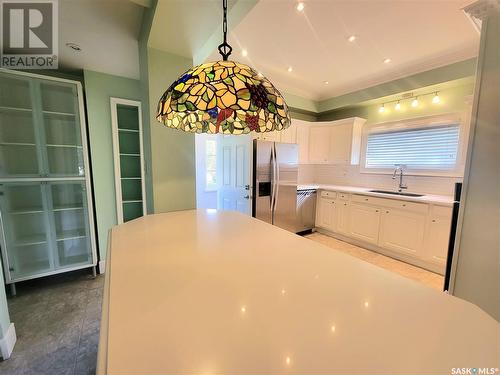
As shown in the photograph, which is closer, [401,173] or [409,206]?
[409,206]

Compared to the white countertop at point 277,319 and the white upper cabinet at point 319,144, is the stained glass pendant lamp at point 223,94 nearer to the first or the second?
the white countertop at point 277,319

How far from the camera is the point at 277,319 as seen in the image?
0.57 metres

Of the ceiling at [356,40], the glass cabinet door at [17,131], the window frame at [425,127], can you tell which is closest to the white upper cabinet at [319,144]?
the window frame at [425,127]

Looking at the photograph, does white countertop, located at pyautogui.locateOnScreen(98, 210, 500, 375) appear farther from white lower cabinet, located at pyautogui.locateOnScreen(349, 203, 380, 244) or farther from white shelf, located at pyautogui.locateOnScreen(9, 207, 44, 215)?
white lower cabinet, located at pyautogui.locateOnScreen(349, 203, 380, 244)

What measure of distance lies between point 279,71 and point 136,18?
194 centimetres

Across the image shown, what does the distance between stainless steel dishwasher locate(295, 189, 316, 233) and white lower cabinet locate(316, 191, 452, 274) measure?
0.57ft

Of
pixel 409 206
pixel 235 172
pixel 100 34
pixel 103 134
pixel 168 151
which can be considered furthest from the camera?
pixel 235 172

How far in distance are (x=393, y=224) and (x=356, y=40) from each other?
230 centimetres

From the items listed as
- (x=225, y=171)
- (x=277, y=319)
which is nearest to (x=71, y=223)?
(x=225, y=171)

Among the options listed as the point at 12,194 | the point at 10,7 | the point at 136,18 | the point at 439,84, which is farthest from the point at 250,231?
the point at 439,84

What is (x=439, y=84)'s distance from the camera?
263cm

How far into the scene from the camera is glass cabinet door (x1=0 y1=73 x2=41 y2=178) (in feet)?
6.89

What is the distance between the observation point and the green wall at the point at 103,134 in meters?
2.39

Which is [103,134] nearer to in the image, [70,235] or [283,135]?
[70,235]
